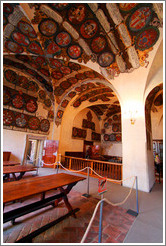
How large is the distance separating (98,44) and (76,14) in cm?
138

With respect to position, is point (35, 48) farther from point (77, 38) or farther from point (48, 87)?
point (48, 87)

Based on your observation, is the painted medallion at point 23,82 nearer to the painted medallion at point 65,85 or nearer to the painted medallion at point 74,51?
the painted medallion at point 65,85

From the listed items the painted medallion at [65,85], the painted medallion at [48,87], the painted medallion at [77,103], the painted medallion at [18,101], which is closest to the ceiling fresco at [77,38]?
the painted medallion at [65,85]

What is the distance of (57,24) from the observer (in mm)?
4406

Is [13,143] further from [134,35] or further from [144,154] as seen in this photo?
[134,35]

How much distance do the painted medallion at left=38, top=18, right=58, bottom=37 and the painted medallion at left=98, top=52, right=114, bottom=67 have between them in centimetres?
232

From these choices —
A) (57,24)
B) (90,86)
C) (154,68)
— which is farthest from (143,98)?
(57,24)

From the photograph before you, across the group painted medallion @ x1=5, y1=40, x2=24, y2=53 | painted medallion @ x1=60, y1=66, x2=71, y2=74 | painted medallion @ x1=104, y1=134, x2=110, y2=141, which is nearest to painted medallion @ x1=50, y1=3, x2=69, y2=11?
painted medallion @ x1=5, y1=40, x2=24, y2=53

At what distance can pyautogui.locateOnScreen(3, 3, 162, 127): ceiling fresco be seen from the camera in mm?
3826

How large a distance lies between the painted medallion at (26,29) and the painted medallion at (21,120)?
4.49m

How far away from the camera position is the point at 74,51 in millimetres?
5469

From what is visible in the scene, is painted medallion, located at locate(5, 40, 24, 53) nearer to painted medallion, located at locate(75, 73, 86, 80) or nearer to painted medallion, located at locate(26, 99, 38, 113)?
painted medallion, located at locate(26, 99, 38, 113)

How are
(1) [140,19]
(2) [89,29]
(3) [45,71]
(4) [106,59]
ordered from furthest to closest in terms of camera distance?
1. (3) [45,71]
2. (4) [106,59]
3. (2) [89,29]
4. (1) [140,19]

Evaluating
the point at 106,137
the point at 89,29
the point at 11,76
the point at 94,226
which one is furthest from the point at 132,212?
the point at 106,137
